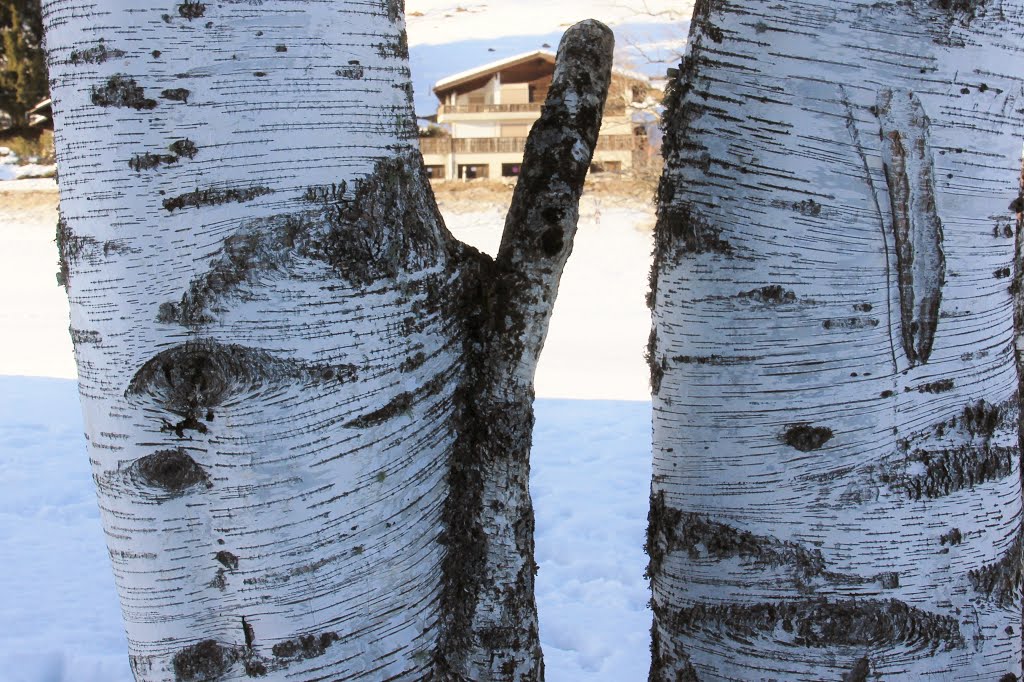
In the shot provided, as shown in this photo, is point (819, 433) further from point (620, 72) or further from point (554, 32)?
point (554, 32)

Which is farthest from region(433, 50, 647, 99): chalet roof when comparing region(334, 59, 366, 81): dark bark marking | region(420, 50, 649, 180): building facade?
region(334, 59, 366, 81): dark bark marking

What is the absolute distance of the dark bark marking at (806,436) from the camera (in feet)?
3.70

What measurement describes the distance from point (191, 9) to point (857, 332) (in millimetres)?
882

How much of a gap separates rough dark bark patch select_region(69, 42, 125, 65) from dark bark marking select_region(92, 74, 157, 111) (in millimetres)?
24

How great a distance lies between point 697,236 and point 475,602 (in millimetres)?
590

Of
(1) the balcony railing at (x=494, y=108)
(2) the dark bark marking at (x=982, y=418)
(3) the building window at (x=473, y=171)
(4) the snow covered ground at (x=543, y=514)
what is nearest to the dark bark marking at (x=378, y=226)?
(2) the dark bark marking at (x=982, y=418)

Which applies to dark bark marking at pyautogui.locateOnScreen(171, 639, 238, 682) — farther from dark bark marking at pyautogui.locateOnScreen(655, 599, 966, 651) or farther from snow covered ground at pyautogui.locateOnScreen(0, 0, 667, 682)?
snow covered ground at pyautogui.locateOnScreen(0, 0, 667, 682)

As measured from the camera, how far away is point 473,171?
16.8 m

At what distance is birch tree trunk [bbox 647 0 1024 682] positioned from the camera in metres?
1.09

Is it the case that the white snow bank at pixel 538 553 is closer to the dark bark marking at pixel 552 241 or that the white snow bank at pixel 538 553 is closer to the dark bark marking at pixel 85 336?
the dark bark marking at pixel 552 241

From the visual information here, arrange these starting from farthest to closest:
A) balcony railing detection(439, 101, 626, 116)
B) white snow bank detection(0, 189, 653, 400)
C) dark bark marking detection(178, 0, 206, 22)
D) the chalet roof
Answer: the chalet roof
balcony railing detection(439, 101, 626, 116)
white snow bank detection(0, 189, 653, 400)
dark bark marking detection(178, 0, 206, 22)

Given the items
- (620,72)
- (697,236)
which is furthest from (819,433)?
(620,72)

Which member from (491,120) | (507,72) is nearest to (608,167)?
Result: (491,120)

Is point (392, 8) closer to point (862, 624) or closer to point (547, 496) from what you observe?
point (862, 624)
